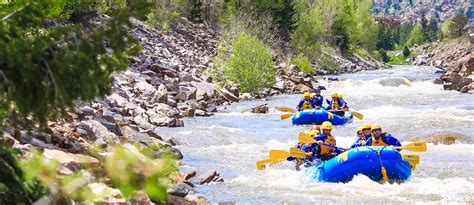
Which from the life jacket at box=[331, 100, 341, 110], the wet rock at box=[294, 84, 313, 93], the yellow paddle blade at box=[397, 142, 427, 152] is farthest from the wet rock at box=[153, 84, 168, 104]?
the wet rock at box=[294, 84, 313, 93]

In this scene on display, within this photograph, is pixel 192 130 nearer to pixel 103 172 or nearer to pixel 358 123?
pixel 358 123

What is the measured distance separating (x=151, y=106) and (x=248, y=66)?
10.2 meters

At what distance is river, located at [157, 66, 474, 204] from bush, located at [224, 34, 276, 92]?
1737 mm

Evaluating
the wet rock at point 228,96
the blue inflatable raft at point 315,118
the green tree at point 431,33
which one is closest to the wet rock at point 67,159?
the blue inflatable raft at point 315,118

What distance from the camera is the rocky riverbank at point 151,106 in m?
7.00

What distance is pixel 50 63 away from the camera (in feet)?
13.8

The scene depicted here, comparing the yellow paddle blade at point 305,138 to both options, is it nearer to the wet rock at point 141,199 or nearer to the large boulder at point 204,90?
the wet rock at point 141,199

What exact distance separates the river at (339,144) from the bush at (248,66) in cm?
174

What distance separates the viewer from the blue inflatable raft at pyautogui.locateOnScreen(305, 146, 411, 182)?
35.1 feet

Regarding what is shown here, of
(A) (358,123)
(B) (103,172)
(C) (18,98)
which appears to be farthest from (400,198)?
(A) (358,123)

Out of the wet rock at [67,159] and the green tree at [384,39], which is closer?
the wet rock at [67,159]

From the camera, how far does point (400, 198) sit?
9.52 meters

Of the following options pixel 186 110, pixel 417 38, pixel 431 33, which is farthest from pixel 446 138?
pixel 431 33

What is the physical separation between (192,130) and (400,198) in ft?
29.5
